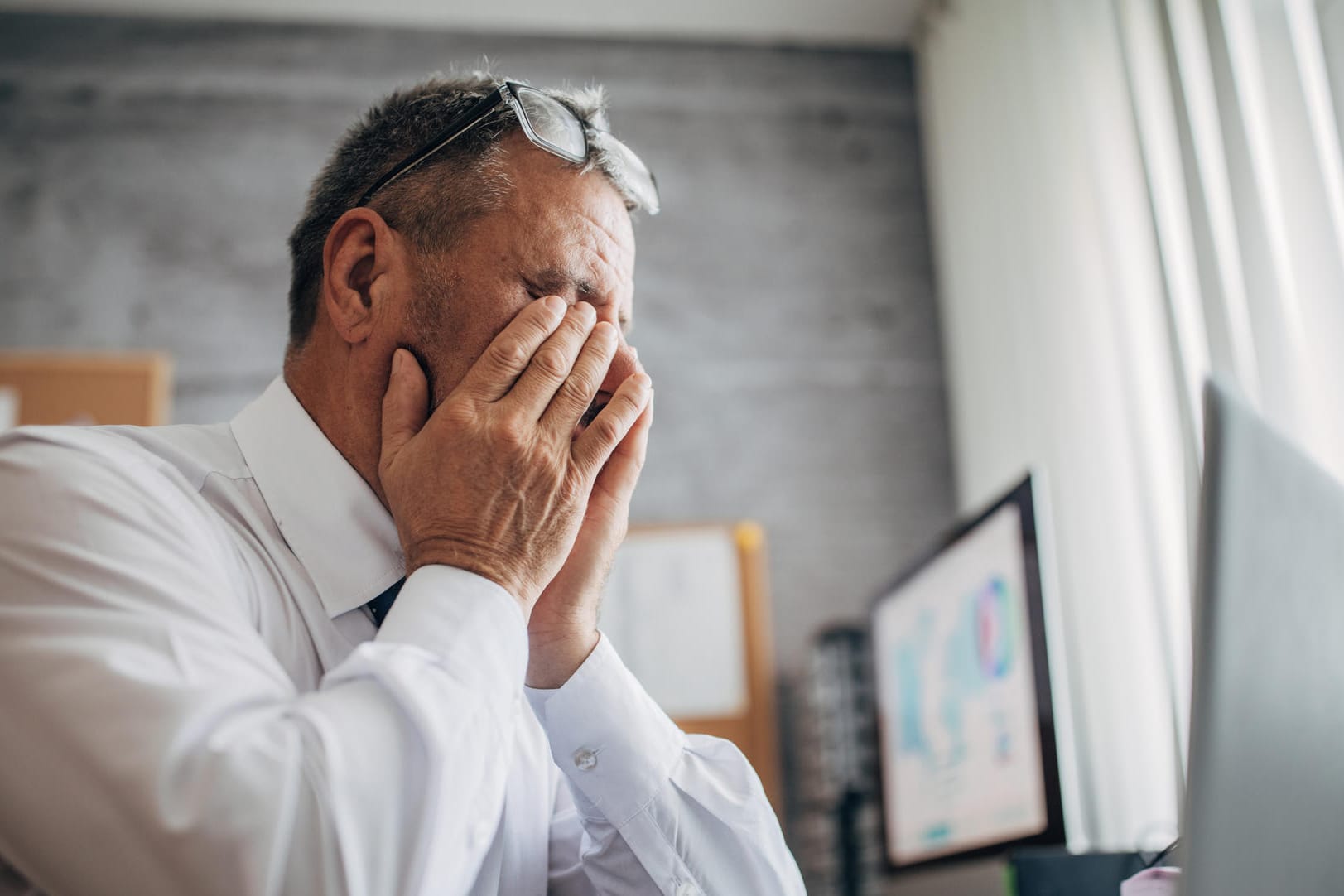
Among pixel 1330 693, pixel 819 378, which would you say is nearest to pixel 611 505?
pixel 1330 693

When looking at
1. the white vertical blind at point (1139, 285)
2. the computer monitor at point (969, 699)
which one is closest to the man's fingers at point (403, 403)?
the computer monitor at point (969, 699)

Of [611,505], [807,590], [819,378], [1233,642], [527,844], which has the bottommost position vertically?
[527,844]

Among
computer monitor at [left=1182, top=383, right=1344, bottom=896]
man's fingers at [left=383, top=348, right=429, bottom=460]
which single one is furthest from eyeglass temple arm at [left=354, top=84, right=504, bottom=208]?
Answer: computer monitor at [left=1182, top=383, right=1344, bottom=896]

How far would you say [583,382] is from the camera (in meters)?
0.89

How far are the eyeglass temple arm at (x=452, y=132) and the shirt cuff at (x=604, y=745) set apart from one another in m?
0.48

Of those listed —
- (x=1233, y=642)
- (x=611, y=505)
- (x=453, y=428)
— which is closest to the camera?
(x=1233, y=642)

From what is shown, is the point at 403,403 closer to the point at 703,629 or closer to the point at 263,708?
the point at 263,708

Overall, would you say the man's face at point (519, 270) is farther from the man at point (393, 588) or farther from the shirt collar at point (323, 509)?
the shirt collar at point (323, 509)

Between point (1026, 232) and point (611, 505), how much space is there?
1.69 m

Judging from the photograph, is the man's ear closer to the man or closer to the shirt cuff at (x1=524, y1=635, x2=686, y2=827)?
the man

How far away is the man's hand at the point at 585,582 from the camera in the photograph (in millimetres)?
915

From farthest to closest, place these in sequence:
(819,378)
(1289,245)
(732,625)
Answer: (819,378) < (732,625) < (1289,245)

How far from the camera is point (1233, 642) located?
1.79ft

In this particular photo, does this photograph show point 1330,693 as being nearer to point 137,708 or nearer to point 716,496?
point 137,708
